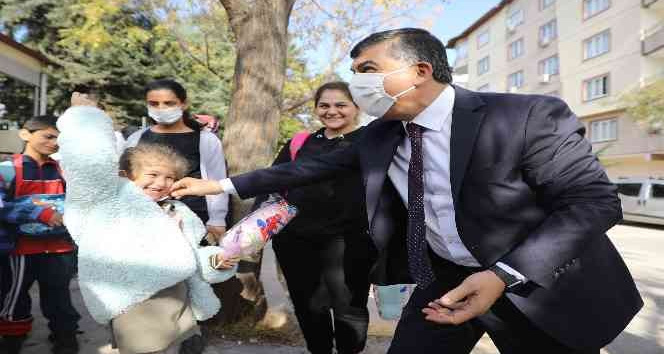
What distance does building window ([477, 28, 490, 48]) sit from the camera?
4031cm

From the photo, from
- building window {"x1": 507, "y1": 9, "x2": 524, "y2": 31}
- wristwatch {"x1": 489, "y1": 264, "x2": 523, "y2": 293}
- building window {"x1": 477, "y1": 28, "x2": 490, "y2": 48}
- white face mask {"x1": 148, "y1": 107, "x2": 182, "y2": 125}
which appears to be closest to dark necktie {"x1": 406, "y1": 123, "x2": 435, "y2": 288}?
wristwatch {"x1": 489, "y1": 264, "x2": 523, "y2": 293}

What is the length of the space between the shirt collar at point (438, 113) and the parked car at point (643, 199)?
16.4 meters

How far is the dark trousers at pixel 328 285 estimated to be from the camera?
132 inches

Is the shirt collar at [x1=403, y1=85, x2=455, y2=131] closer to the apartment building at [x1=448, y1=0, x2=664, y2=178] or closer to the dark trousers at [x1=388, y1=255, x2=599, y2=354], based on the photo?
the dark trousers at [x1=388, y1=255, x2=599, y2=354]

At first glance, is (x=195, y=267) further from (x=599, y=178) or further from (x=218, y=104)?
(x=218, y=104)

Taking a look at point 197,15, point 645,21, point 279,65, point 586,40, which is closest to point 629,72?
point 645,21

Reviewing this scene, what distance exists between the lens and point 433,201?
204cm

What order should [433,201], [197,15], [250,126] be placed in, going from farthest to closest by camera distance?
[197,15] < [250,126] < [433,201]

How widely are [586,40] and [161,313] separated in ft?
103

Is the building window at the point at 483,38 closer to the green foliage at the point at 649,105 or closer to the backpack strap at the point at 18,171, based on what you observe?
the green foliage at the point at 649,105

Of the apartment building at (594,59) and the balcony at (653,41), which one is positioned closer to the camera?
the balcony at (653,41)

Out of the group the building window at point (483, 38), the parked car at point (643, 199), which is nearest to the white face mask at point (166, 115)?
the parked car at point (643, 199)

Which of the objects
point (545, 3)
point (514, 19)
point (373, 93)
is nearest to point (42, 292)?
point (373, 93)

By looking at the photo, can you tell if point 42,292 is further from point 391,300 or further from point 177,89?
point 391,300
